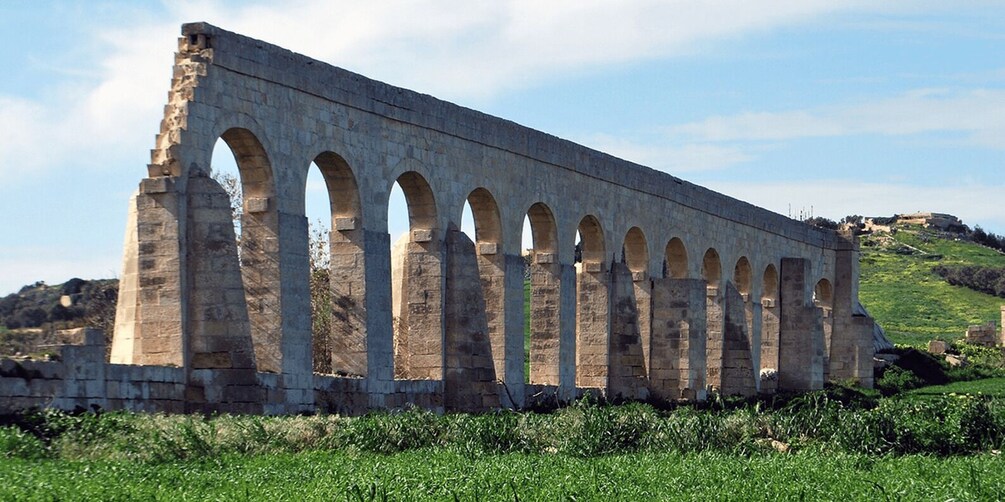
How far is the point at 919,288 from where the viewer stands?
7450 centimetres

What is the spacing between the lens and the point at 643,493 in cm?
1494

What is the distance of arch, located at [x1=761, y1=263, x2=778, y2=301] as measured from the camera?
4369 cm

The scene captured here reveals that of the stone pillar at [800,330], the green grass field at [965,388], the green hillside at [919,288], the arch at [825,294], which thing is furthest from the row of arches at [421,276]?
the green hillside at [919,288]

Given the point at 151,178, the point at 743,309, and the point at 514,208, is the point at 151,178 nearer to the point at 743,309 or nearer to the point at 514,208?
the point at 514,208

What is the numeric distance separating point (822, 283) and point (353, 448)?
1224 inches

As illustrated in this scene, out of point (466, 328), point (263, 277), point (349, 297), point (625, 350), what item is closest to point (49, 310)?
point (263, 277)

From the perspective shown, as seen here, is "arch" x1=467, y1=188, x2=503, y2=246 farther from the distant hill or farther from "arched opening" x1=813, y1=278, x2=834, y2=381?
"arched opening" x1=813, y1=278, x2=834, y2=381

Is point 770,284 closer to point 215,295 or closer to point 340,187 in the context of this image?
point 340,187

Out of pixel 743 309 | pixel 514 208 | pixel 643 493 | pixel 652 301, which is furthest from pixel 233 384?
pixel 743 309

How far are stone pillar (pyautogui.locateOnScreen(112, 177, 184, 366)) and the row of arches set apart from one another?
2.07m

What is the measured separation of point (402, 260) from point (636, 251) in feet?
27.1

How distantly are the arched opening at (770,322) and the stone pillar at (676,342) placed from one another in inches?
339

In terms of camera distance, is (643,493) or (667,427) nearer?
(643,493)

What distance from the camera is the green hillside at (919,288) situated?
6644cm
